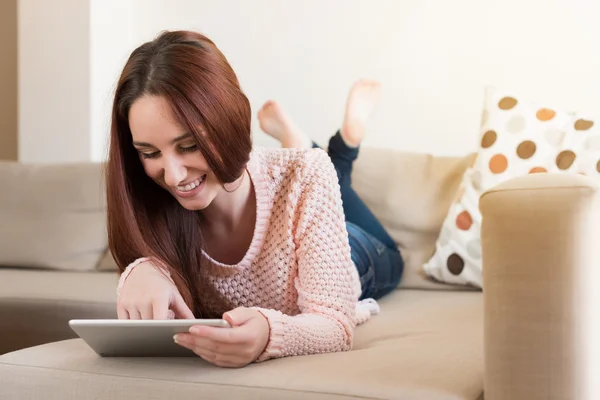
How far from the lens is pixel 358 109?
7.52ft

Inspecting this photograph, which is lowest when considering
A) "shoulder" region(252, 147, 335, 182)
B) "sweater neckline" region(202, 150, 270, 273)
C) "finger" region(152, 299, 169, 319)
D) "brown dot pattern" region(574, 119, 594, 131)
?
"finger" region(152, 299, 169, 319)

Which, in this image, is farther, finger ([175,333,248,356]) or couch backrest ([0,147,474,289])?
couch backrest ([0,147,474,289])

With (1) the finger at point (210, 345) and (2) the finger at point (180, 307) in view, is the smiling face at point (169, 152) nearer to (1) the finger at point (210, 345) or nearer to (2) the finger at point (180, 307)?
(2) the finger at point (180, 307)

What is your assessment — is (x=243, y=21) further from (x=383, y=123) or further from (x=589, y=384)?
(x=589, y=384)

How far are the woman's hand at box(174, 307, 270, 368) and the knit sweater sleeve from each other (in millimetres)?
52

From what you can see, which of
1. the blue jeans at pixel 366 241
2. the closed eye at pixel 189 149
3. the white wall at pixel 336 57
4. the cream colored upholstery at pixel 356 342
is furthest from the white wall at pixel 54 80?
the closed eye at pixel 189 149

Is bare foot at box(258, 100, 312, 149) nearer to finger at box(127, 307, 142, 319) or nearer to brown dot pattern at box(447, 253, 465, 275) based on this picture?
brown dot pattern at box(447, 253, 465, 275)

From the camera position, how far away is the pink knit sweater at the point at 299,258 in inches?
52.1

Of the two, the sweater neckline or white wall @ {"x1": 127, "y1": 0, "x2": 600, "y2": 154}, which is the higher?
white wall @ {"x1": 127, "y1": 0, "x2": 600, "y2": 154}

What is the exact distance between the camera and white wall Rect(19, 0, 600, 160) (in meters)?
2.52

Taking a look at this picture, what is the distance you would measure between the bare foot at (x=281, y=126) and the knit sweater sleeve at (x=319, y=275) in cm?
79

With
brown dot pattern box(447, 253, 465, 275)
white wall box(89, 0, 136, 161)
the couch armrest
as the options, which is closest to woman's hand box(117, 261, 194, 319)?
the couch armrest

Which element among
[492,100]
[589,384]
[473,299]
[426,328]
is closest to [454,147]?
[492,100]

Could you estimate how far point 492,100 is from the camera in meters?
2.19
